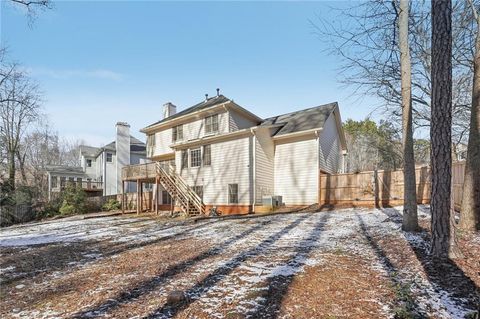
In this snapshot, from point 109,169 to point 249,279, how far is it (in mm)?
31980

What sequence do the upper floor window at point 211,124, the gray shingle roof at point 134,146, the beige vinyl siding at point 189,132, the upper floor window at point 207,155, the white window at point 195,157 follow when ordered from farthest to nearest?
the gray shingle roof at point 134,146 → the upper floor window at point 211,124 → the beige vinyl siding at point 189,132 → the white window at point 195,157 → the upper floor window at point 207,155

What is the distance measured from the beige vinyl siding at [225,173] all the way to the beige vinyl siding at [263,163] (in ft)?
1.62

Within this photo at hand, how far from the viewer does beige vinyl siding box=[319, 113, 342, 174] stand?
17453 mm

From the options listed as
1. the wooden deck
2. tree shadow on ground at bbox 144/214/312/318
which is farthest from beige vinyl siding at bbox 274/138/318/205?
tree shadow on ground at bbox 144/214/312/318

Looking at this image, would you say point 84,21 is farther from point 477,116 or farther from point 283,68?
point 477,116

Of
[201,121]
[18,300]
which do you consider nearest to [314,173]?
[201,121]

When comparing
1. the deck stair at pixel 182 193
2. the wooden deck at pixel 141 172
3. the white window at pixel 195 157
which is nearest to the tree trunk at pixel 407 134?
the deck stair at pixel 182 193

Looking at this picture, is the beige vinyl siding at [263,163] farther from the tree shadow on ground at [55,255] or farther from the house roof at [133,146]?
the house roof at [133,146]

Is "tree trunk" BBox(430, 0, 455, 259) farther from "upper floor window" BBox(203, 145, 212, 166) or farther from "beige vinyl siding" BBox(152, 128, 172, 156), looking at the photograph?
"beige vinyl siding" BBox(152, 128, 172, 156)

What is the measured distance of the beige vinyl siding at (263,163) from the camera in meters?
16.2

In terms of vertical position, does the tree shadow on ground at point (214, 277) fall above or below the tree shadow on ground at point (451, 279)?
below

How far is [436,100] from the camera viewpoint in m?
5.19

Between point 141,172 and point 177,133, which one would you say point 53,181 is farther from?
point 177,133

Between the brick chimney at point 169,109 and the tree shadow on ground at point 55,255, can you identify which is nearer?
the tree shadow on ground at point 55,255
